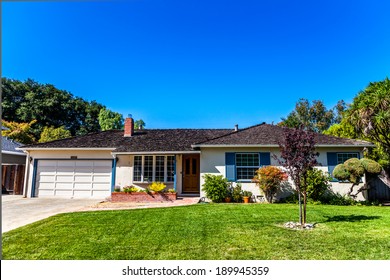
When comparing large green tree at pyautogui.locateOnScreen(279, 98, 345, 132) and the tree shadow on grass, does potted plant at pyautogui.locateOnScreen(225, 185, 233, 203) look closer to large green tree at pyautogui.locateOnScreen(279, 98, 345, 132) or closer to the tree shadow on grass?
the tree shadow on grass

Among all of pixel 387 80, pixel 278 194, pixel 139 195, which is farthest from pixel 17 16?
pixel 387 80

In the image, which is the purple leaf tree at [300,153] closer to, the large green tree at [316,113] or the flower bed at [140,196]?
the flower bed at [140,196]

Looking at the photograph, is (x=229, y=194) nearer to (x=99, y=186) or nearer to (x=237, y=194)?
(x=237, y=194)

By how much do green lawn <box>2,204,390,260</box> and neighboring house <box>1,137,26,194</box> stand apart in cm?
944

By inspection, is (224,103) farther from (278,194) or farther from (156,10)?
(156,10)

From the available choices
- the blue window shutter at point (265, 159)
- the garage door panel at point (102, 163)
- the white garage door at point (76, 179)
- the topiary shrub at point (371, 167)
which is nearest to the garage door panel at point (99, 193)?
the white garage door at point (76, 179)

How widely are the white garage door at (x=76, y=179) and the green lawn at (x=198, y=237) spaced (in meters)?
5.95

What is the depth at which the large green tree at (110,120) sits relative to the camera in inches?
1275

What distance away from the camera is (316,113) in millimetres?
33094

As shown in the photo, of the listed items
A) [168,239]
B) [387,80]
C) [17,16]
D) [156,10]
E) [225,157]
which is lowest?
[168,239]

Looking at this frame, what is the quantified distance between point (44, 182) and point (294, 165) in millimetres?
13669

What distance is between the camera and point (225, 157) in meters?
12.8

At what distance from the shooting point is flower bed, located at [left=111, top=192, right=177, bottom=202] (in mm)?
12336

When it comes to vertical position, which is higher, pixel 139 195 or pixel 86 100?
pixel 86 100
